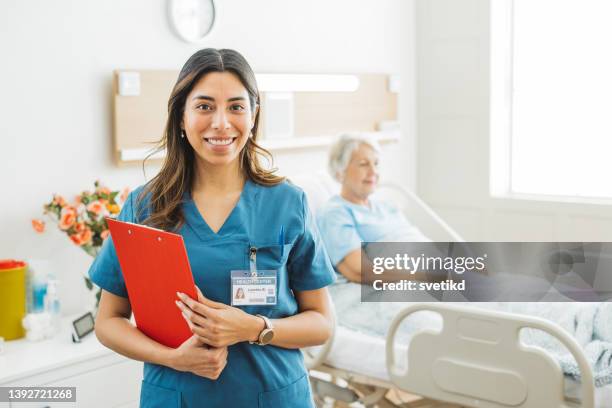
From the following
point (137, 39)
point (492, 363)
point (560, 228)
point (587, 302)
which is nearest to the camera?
point (492, 363)

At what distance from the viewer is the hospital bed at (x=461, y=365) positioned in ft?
6.82

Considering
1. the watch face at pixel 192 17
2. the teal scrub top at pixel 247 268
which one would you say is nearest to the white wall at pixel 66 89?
the watch face at pixel 192 17

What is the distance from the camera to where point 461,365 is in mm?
2232

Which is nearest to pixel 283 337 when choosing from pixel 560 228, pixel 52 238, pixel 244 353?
pixel 244 353

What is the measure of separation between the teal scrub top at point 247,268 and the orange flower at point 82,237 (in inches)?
39.8

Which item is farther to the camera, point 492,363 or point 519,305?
point 519,305

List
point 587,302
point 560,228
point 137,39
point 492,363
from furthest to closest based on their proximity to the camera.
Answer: point 560,228
point 137,39
point 587,302
point 492,363

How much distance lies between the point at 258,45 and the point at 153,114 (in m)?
0.73

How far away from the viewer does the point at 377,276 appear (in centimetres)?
287

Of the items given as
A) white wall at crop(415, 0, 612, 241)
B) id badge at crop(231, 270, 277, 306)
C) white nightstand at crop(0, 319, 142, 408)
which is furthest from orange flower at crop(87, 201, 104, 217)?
white wall at crop(415, 0, 612, 241)

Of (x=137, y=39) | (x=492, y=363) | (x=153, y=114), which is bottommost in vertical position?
(x=492, y=363)

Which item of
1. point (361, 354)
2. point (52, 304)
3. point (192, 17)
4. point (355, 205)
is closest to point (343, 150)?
point (355, 205)

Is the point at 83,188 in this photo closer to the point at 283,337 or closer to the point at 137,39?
the point at 137,39

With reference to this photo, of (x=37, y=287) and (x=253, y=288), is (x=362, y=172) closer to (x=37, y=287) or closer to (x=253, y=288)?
(x=37, y=287)
